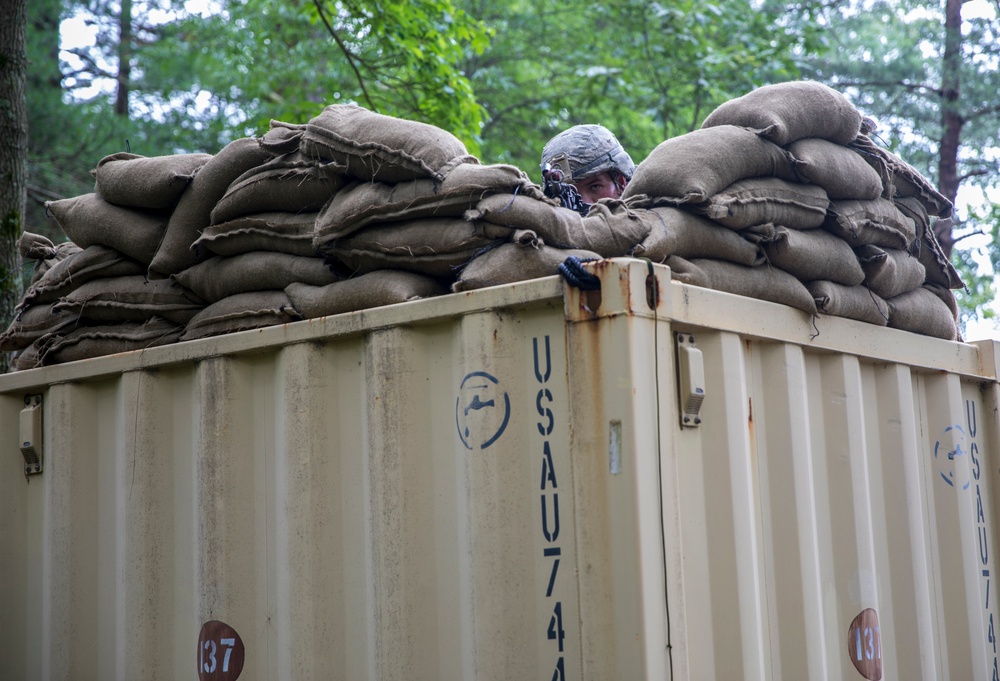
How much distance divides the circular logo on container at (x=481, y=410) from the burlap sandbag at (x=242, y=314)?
2.37 ft

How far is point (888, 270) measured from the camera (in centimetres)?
355

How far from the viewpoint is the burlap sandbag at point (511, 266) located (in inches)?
115

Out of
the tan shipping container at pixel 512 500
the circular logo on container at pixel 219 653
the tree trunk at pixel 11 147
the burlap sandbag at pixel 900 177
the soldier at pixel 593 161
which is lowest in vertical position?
the circular logo on container at pixel 219 653

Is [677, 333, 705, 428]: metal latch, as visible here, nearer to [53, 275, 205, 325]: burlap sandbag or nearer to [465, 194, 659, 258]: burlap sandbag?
[465, 194, 659, 258]: burlap sandbag

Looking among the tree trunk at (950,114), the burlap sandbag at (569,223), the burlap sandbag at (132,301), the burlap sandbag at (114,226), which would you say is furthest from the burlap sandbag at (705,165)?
the tree trunk at (950,114)

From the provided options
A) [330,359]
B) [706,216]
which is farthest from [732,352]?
[330,359]

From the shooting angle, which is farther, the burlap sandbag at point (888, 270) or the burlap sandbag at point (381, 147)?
the burlap sandbag at point (888, 270)

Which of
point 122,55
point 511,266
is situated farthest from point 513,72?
point 511,266

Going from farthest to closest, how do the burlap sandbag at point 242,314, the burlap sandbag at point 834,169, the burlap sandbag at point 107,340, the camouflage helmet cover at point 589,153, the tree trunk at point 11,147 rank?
the tree trunk at point 11,147
the camouflage helmet cover at point 589,153
the burlap sandbag at point 107,340
the burlap sandbag at point 834,169
the burlap sandbag at point 242,314

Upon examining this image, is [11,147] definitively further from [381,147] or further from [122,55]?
[122,55]

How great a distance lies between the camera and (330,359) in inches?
123

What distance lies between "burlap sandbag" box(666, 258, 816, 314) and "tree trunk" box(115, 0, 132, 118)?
14.6 meters

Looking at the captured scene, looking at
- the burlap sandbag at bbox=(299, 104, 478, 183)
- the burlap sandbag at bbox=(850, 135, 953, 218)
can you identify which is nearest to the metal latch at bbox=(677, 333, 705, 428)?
the burlap sandbag at bbox=(299, 104, 478, 183)

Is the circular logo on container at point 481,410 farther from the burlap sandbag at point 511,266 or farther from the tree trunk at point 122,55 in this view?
the tree trunk at point 122,55
